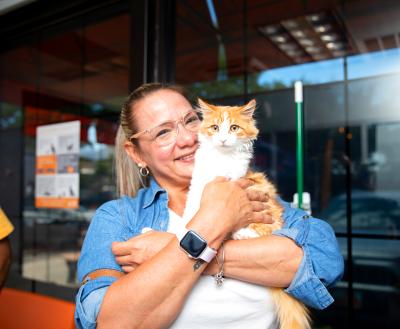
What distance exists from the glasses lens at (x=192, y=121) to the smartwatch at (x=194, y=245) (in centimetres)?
57

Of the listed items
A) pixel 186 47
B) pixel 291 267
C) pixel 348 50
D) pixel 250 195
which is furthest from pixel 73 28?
pixel 291 267

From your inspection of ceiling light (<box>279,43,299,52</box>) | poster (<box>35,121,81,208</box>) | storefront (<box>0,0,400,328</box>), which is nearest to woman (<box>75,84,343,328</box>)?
storefront (<box>0,0,400,328</box>)

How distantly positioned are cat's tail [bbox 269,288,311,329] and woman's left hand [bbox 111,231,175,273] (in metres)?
0.41

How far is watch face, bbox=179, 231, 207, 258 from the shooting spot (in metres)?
0.90

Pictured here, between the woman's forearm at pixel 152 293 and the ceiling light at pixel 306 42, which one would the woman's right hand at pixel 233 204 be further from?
the ceiling light at pixel 306 42

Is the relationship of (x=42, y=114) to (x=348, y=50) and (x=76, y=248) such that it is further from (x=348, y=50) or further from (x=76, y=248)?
(x=348, y=50)

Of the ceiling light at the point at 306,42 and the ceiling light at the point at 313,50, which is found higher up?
the ceiling light at the point at 306,42

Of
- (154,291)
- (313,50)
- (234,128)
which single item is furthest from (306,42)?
(154,291)

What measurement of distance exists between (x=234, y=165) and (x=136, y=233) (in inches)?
17.7

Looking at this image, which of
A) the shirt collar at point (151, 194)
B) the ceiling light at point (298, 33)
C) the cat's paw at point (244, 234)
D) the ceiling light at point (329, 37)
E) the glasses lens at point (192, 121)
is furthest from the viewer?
the ceiling light at point (298, 33)

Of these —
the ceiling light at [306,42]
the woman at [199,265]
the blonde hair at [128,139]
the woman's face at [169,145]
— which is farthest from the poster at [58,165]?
the ceiling light at [306,42]

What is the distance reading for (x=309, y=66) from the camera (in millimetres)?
3498

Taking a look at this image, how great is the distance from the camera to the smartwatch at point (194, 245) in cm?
90

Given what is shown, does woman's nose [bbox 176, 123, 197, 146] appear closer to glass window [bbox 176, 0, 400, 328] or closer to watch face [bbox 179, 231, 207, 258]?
watch face [bbox 179, 231, 207, 258]
